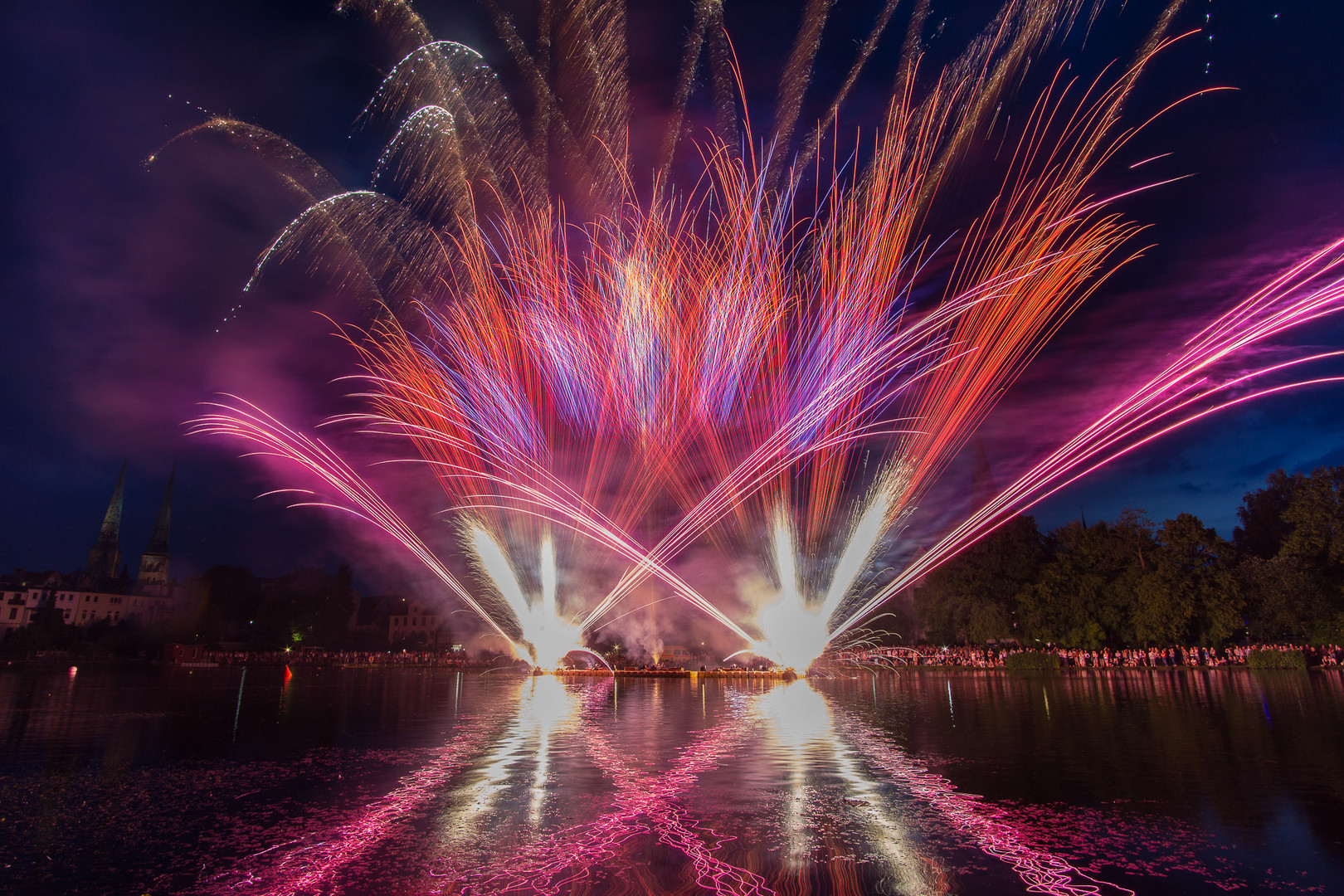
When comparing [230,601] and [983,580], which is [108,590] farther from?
[983,580]

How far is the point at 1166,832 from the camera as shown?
7441 mm

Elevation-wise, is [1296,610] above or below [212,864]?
above

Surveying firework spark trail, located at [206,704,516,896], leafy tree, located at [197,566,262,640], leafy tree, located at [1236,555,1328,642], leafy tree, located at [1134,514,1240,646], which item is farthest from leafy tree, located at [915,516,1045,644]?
leafy tree, located at [197,566,262,640]

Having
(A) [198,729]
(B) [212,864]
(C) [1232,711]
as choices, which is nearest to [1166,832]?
(B) [212,864]

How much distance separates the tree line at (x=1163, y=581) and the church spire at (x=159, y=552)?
120m

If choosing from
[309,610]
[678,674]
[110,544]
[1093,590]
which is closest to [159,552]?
[110,544]

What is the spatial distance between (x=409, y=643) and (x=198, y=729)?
249ft

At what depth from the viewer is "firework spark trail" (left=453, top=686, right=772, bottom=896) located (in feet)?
19.9

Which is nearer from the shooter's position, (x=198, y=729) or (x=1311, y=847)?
(x=1311, y=847)

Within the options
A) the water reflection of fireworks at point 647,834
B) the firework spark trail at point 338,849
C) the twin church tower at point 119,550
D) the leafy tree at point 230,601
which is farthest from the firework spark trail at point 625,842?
the twin church tower at point 119,550

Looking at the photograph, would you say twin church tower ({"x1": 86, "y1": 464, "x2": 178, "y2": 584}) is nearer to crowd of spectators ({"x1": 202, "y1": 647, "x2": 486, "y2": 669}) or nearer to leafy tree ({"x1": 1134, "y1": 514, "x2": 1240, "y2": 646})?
crowd of spectators ({"x1": 202, "y1": 647, "x2": 486, "y2": 669})

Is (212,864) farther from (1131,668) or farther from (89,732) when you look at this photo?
(1131,668)

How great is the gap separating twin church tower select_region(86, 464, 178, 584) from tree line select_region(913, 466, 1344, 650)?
120819 mm

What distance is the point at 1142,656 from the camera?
39344 millimetres
